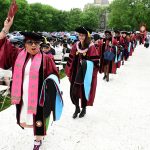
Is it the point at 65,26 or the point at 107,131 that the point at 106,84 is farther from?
the point at 65,26

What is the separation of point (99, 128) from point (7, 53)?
2.42m

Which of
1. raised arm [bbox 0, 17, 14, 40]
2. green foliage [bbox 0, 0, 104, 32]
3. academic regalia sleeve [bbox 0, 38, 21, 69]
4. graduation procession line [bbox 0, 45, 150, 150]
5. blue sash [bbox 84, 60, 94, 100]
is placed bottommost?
green foliage [bbox 0, 0, 104, 32]

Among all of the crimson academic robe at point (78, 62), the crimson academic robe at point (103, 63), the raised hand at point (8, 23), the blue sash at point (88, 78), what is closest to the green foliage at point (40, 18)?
the crimson academic robe at point (103, 63)

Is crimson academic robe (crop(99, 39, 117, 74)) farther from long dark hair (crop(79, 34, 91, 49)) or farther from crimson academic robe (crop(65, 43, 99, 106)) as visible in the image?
long dark hair (crop(79, 34, 91, 49))

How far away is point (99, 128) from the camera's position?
695 cm

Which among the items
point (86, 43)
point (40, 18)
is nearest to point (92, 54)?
point (86, 43)

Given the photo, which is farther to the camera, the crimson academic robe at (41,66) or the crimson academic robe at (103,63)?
the crimson academic robe at (103,63)

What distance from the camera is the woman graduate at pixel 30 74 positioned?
5.14 m

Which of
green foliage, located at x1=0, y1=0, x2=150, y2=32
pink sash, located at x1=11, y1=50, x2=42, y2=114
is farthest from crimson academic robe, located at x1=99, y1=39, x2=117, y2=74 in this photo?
green foliage, located at x1=0, y1=0, x2=150, y2=32

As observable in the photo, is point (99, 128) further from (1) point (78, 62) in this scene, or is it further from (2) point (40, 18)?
(2) point (40, 18)

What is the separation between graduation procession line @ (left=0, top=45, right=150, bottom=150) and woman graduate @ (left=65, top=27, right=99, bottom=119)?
0.45 meters

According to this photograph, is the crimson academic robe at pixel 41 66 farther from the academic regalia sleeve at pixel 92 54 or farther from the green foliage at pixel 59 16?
the green foliage at pixel 59 16

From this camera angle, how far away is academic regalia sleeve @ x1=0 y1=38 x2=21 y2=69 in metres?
5.14

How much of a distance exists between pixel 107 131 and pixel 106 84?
17.8ft
